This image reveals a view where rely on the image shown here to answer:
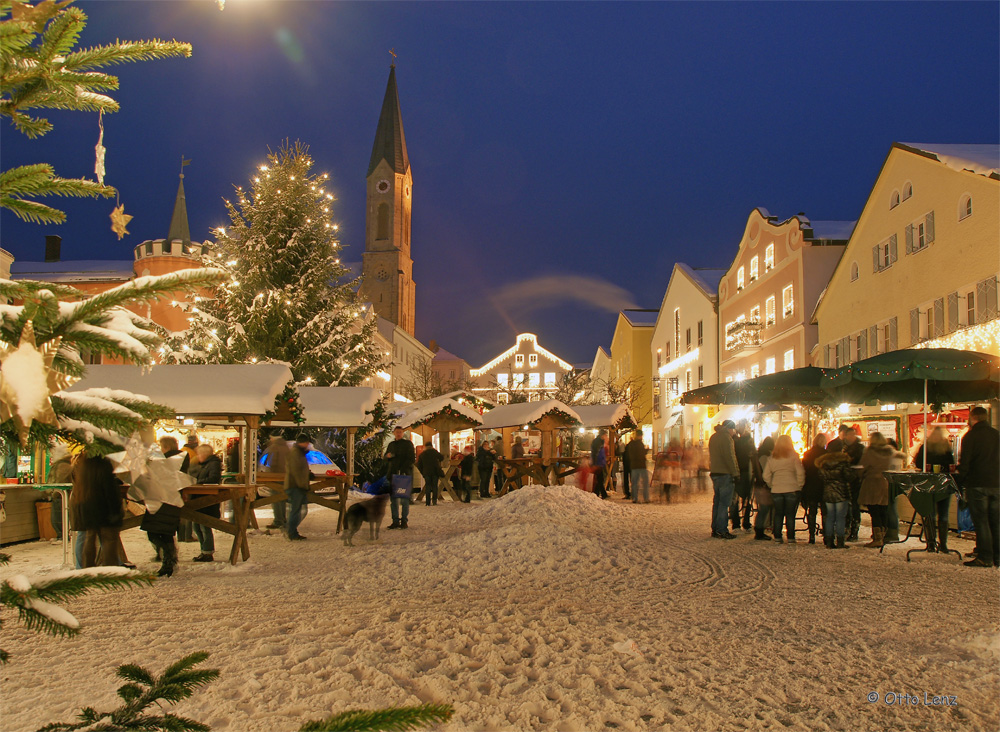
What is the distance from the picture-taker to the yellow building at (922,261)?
17531 mm

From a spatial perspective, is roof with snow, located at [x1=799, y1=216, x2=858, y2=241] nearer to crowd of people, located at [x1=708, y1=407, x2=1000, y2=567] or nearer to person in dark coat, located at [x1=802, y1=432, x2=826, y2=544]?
crowd of people, located at [x1=708, y1=407, x2=1000, y2=567]

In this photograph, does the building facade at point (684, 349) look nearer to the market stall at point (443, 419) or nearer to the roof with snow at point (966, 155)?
the market stall at point (443, 419)

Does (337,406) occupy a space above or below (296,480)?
above

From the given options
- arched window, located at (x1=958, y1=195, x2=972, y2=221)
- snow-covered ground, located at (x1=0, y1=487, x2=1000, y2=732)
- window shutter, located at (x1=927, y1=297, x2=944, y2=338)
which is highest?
arched window, located at (x1=958, y1=195, x2=972, y2=221)

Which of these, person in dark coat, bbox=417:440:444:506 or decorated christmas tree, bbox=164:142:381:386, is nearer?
person in dark coat, bbox=417:440:444:506

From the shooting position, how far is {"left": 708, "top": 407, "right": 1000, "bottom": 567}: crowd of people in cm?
1009

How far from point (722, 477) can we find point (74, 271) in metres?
40.8

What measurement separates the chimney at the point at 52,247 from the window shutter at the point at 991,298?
50335mm

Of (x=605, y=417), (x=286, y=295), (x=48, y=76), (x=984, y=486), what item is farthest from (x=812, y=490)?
(x=286, y=295)

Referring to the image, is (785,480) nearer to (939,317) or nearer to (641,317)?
(939,317)

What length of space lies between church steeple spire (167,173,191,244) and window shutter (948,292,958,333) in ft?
131

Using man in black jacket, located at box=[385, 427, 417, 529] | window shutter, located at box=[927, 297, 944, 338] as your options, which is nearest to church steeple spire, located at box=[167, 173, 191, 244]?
man in black jacket, located at box=[385, 427, 417, 529]

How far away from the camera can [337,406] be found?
55.9ft

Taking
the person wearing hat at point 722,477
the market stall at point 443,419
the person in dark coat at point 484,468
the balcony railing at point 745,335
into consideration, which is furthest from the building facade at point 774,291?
the person wearing hat at point 722,477
